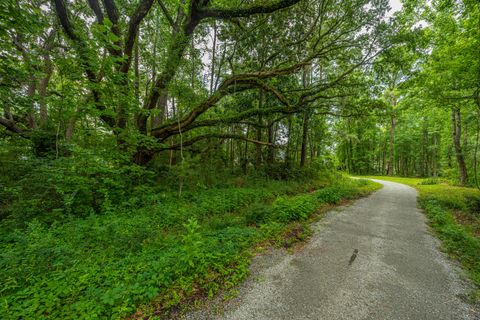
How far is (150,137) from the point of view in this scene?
5.82 meters

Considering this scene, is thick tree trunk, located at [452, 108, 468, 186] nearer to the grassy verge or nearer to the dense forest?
the dense forest

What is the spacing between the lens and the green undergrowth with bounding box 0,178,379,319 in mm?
1935

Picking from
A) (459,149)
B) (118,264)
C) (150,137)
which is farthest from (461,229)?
(459,149)

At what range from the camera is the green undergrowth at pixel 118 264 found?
76.2 inches

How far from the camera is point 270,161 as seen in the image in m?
11.1

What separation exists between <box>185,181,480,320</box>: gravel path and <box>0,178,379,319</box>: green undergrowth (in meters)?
0.43

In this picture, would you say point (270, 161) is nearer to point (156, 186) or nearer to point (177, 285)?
point (156, 186)

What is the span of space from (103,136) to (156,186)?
2345 mm

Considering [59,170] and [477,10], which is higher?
[477,10]

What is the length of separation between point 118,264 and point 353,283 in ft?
11.4

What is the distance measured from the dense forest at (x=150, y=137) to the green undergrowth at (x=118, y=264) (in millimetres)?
21

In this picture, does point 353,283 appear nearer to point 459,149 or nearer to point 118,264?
point 118,264

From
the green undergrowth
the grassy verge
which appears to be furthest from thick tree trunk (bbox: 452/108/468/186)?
the green undergrowth

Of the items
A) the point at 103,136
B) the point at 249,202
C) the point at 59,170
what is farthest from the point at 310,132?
the point at 59,170
